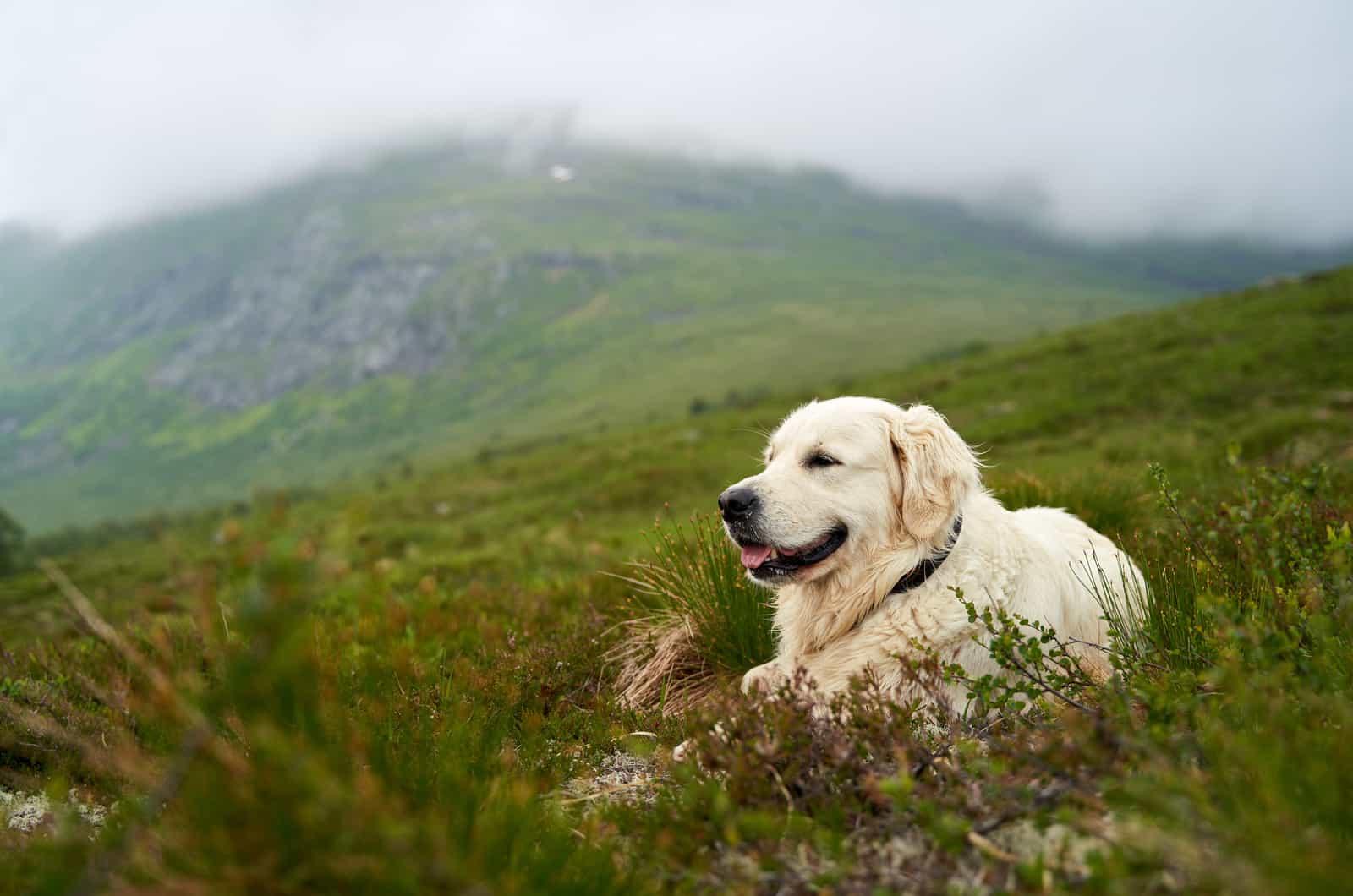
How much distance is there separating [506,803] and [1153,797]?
1.81 m

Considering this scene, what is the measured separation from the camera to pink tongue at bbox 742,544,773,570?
4.66 meters

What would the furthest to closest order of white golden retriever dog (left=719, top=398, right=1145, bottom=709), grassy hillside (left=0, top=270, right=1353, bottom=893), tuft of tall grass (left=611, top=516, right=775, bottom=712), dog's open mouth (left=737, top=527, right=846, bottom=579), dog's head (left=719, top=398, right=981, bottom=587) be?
1. tuft of tall grass (left=611, top=516, right=775, bottom=712)
2. dog's open mouth (left=737, top=527, right=846, bottom=579)
3. dog's head (left=719, top=398, right=981, bottom=587)
4. white golden retriever dog (left=719, top=398, right=1145, bottom=709)
5. grassy hillside (left=0, top=270, right=1353, bottom=893)

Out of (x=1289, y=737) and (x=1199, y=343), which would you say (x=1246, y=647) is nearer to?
(x=1289, y=737)

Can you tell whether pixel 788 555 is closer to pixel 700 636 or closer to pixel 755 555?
pixel 755 555

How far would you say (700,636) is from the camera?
550 cm

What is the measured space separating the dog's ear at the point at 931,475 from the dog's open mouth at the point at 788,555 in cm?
44

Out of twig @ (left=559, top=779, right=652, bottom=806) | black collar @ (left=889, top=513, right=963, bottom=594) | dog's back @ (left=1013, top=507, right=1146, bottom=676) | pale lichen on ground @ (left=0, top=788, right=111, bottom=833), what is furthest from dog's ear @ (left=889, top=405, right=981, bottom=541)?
pale lichen on ground @ (left=0, top=788, right=111, bottom=833)

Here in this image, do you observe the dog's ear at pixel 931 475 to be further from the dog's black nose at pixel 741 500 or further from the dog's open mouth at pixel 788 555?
the dog's black nose at pixel 741 500

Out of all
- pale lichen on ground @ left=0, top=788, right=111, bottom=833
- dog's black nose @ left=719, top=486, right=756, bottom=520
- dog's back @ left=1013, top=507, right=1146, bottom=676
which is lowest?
pale lichen on ground @ left=0, top=788, right=111, bottom=833

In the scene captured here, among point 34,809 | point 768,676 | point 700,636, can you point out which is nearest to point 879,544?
point 768,676

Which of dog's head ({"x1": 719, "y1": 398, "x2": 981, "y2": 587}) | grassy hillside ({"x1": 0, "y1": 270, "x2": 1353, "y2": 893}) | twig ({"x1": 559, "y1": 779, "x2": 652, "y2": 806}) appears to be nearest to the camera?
grassy hillside ({"x1": 0, "y1": 270, "x2": 1353, "y2": 893})

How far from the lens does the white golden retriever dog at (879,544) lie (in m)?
4.36

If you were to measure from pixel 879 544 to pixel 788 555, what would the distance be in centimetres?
53

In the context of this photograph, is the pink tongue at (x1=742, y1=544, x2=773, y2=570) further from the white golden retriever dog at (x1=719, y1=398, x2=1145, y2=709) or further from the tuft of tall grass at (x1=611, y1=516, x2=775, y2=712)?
the tuft of tall grass at (x1=611, y1=516, x2=775, y2=712)
